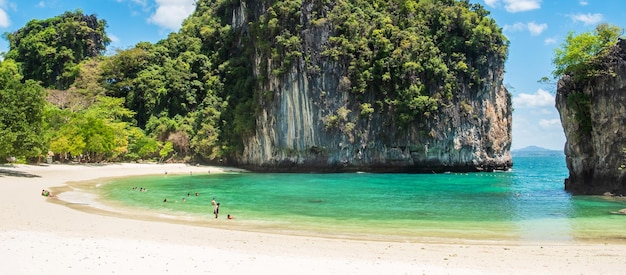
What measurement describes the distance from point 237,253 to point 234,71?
4831 cm

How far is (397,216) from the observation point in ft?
57.0

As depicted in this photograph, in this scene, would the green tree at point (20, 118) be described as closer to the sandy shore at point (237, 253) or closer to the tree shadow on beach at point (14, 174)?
the tree shadow on beach at point (14, 174)

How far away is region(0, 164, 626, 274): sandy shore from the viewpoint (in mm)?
8430

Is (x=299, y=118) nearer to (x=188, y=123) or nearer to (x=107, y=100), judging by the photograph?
(x=188, y=123)

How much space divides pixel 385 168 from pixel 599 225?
3311cm

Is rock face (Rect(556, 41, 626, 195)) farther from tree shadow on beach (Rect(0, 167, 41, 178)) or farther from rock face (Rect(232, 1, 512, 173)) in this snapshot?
tree shadow on beach (Rect(0, 167, 41, 178))

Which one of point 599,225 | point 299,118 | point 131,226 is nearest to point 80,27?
point 299,118

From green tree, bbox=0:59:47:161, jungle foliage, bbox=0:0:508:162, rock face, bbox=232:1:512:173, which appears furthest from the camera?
rock face, bbox=232:1:512:173

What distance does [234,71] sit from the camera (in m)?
56.2

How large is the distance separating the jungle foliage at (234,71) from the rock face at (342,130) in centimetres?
79

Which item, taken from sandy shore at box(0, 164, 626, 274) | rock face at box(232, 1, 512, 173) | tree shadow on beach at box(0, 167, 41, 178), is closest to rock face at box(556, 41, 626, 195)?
sandy shore at box(0, 164, 626, 274)

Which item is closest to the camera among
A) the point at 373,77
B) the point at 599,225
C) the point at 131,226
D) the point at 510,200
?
the point at 131,226

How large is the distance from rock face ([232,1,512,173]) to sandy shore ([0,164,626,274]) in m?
33.1

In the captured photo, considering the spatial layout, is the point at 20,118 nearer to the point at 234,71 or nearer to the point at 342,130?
the point at 342,130
